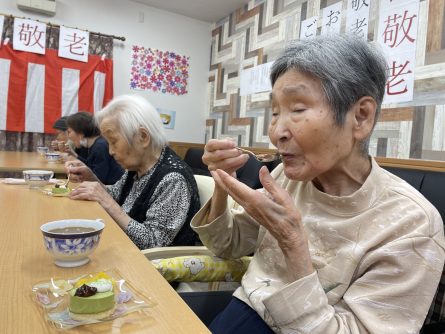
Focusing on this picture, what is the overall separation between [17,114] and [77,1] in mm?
1452

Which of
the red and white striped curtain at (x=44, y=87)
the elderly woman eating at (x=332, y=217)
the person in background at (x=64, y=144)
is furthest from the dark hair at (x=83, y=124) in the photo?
the elderly woman eating at (x=332, y=217)

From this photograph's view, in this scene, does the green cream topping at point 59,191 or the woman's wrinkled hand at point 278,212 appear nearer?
the woman's wrinkled hand at point 278,212

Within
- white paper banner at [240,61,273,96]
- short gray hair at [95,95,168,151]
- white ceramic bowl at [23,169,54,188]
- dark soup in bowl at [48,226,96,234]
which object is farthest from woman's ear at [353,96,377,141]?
white paper banner at [240,61,273,96]

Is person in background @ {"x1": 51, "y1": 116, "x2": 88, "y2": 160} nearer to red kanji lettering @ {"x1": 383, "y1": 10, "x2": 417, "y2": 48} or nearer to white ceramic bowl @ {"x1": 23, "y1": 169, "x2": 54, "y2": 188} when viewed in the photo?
white ceramic bowl @ {"x1": 23, "y1": 169, "x2": 54, "y2": 188}

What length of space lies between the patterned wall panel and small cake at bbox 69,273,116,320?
0.65 m

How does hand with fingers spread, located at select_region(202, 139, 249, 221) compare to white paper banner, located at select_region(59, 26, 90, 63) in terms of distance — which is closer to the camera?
hand with fingers spread, located at select_region(202, 139, 249, 221)

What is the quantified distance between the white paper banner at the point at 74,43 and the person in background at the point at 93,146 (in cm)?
102

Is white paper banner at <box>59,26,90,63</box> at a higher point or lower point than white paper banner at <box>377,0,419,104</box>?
higher

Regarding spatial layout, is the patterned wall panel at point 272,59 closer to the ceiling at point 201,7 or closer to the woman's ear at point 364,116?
the ceiling at point 201,7

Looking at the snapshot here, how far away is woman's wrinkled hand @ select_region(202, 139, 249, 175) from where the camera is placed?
86 centimetres

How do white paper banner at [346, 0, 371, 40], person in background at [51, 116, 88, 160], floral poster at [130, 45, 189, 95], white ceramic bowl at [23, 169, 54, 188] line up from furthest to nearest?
1. floral poster at [130, 45, 189, 95]
2. person in background at [51, 116, 88, 160]
3. white paper banner at [346, 0, 371, 40]
4. white ceramic bowl at [23, 169, 54, 188]

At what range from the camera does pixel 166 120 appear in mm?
4469

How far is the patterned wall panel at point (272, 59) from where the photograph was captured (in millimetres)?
1912

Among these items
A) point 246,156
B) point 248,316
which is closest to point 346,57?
point 246,156
